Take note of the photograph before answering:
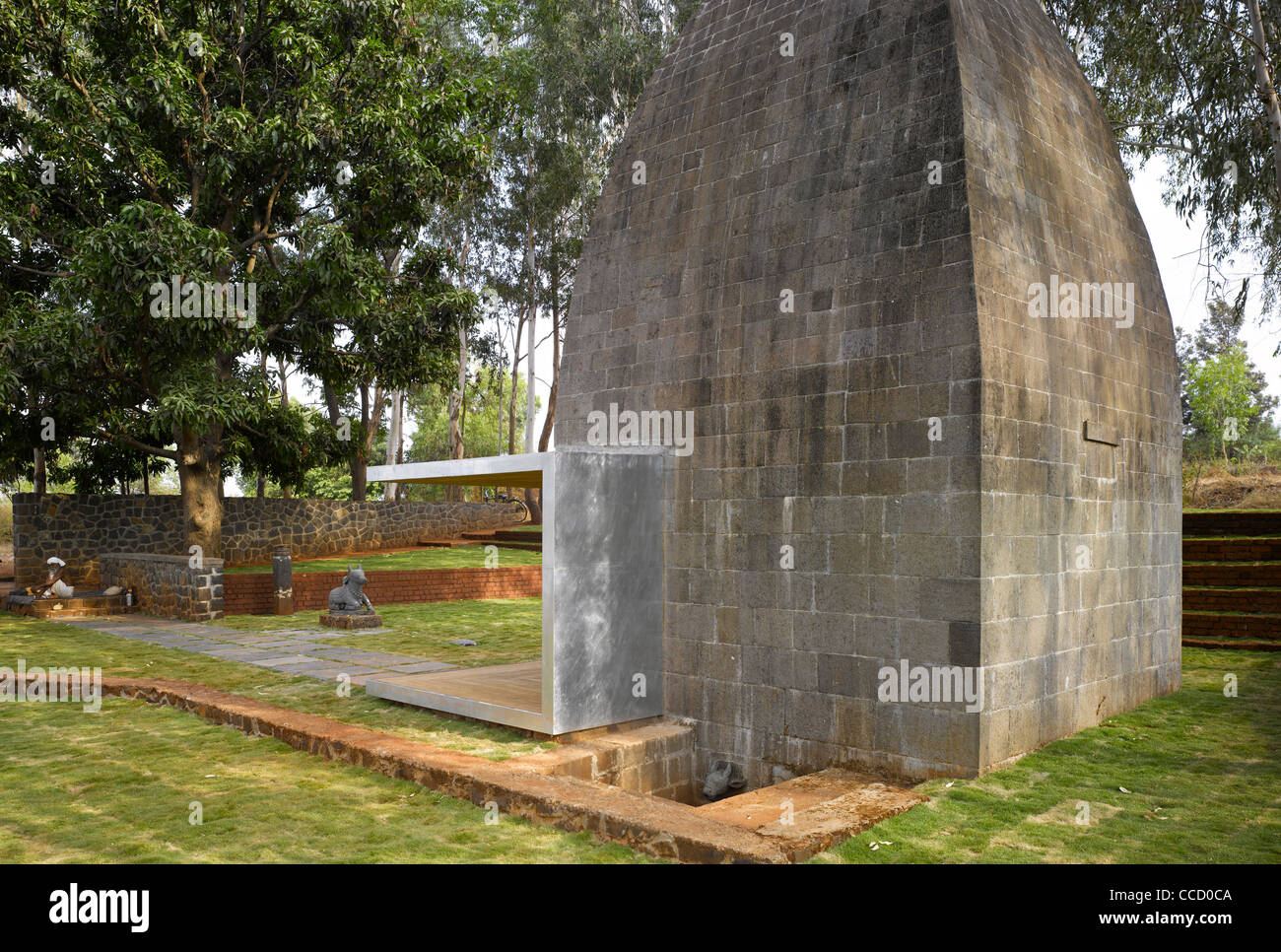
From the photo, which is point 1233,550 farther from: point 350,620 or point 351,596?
point 351,596

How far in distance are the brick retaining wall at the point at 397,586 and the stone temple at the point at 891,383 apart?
6.79m

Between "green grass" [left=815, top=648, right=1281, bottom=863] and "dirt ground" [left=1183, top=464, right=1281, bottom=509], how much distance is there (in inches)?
539

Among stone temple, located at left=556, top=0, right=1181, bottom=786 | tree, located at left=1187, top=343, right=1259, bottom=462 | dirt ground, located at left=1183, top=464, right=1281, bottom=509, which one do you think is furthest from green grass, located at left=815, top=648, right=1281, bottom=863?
tree, located at left=1187, top=343, right=1259, bottom=462

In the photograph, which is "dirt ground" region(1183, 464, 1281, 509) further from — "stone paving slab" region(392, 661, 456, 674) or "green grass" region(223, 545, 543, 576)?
"stone paving slab" region(392, 661, 456, 674)

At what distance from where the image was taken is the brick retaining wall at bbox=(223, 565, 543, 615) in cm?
1498

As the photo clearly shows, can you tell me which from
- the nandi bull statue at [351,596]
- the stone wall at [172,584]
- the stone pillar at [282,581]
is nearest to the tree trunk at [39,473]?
the stone wall at [172,584]

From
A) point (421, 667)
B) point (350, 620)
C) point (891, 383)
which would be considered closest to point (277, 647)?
point (350, 620)

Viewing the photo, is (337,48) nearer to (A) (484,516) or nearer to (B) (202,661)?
(B) (202,661)

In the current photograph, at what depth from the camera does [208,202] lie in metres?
14.8

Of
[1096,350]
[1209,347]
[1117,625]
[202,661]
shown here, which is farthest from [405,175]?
[1209,347]

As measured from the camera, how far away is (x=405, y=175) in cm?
1474

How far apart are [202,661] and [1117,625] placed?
31.0 ft

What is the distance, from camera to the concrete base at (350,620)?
1333 cm

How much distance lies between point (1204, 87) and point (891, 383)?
493 inches
